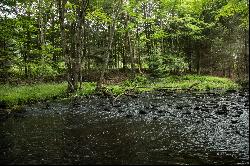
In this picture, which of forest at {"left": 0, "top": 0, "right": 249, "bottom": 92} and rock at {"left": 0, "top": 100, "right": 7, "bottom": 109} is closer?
rock at {"left": 0, "top": 100, "right": 7, "bottom": 109}

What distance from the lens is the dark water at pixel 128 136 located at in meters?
7.96

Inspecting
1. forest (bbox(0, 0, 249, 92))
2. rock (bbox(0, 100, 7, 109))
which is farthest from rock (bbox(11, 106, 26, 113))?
forest (bbox(0, 0, 249, 92))

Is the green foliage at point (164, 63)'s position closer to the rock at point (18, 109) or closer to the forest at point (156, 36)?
the forest at point (156, 36)

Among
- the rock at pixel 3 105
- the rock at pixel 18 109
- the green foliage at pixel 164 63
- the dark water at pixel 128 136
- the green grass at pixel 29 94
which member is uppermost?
the green foliage at pixel 164 63

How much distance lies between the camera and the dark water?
7961mm

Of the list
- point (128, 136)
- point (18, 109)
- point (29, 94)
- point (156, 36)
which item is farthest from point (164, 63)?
point (128, 136)

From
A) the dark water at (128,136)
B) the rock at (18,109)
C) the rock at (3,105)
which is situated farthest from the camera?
the rock at (3,105)

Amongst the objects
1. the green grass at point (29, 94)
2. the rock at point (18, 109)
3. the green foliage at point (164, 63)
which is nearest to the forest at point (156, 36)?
the green foliage at point (164, 63)

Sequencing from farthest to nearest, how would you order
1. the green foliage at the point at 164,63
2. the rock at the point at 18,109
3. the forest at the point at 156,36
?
the green foliage at the point at 164,63, the forest at the point at 156,36, the rock at the point at 18,109

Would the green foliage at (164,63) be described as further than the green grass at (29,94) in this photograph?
Yes

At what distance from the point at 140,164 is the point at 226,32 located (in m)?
32.7

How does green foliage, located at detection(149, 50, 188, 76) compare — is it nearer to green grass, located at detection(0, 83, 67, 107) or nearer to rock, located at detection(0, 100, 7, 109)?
green grass, located at detection(0, 83, 67, 107)

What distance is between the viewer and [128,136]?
10375 mm

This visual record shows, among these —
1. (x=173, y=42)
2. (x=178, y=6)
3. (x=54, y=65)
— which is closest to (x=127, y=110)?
(x=54, y=65)
